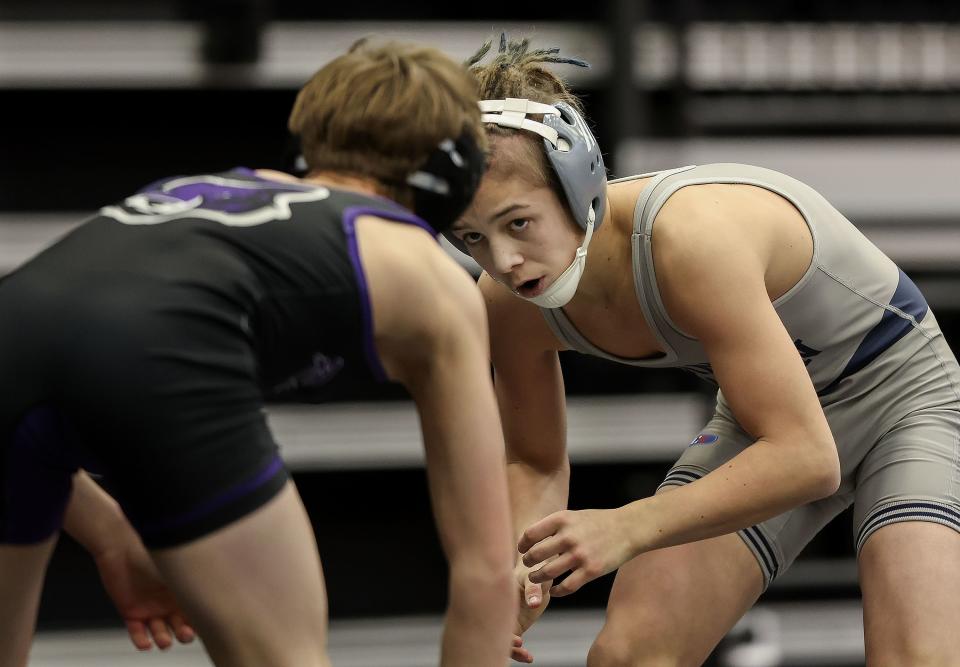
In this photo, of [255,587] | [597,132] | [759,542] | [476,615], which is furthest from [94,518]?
[597,132]

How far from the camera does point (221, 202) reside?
1440 mm

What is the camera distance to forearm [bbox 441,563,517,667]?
1.48m

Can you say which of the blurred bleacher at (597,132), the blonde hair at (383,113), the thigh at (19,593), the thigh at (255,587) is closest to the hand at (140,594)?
the thigh at (19,593)

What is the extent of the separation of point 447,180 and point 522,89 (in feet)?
1.79

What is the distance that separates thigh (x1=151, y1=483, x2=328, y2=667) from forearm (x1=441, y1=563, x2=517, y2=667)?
16 cm

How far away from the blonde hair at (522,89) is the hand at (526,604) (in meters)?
0.56

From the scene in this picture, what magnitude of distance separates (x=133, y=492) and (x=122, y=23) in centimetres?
306

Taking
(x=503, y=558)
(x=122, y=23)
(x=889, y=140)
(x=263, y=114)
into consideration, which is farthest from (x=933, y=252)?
(x=503, y=558)

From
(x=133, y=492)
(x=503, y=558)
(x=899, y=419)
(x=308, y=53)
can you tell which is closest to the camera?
(x=133, y=492)

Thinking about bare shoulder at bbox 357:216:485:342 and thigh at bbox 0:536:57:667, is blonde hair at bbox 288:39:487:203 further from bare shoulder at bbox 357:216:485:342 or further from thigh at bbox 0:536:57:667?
thigh at bbox 0:536:57:667

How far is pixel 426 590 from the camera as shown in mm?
4402

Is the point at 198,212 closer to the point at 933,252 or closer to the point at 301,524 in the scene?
the point at 301,524

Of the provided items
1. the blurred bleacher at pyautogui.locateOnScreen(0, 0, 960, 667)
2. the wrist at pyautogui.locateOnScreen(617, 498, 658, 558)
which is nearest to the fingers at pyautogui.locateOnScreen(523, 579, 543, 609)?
the wrist at pyautogui.locateOnScreen(617, 498, 658, 558)

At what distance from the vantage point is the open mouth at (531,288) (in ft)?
6.52
